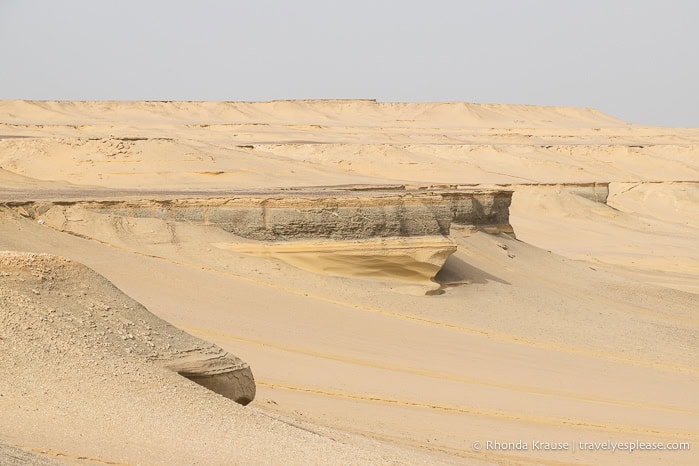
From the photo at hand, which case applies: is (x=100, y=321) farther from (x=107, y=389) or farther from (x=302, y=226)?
(x=302, y=226)

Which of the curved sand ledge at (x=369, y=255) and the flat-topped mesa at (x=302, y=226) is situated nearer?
the flat-topped mesa at (x=302, y=226)

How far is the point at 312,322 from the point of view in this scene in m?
9.59

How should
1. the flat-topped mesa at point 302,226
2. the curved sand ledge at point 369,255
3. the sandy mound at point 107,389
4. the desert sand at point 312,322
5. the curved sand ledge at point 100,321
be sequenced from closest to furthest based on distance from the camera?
1. the sandy mound at point 107,389
2. the desert sand at point 312,322
3. the curved sand ledge at point 100,321
4. the flat-topped mesa at point 302,226
5. the curved sand ledge at point 369,255

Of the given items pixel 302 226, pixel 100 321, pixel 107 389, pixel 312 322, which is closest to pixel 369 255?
pixel 302 226

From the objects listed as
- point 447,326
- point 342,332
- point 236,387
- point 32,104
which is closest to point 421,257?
point 447,326

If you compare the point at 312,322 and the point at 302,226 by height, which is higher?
the point at 302,226

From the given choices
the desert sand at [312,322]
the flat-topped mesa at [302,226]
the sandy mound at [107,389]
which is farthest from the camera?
the flat-topped mesa at [302,226]

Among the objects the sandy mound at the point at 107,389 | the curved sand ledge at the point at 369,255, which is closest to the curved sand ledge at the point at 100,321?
the sandy mound at the point at 107,389

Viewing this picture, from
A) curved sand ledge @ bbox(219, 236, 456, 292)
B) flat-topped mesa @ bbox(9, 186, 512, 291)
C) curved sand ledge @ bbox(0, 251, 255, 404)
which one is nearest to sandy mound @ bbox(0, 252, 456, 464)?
curved sand ledge @ bbox(0, 251, 255, 404)

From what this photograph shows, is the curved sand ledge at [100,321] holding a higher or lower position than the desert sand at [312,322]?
higher

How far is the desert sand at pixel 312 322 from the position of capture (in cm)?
504

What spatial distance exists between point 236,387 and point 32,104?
54.5 metres

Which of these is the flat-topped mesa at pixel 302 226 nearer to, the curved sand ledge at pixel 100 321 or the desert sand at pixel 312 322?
the desert sand at pixel 312 322

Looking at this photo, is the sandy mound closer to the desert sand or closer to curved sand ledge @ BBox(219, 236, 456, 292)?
the desert sand
